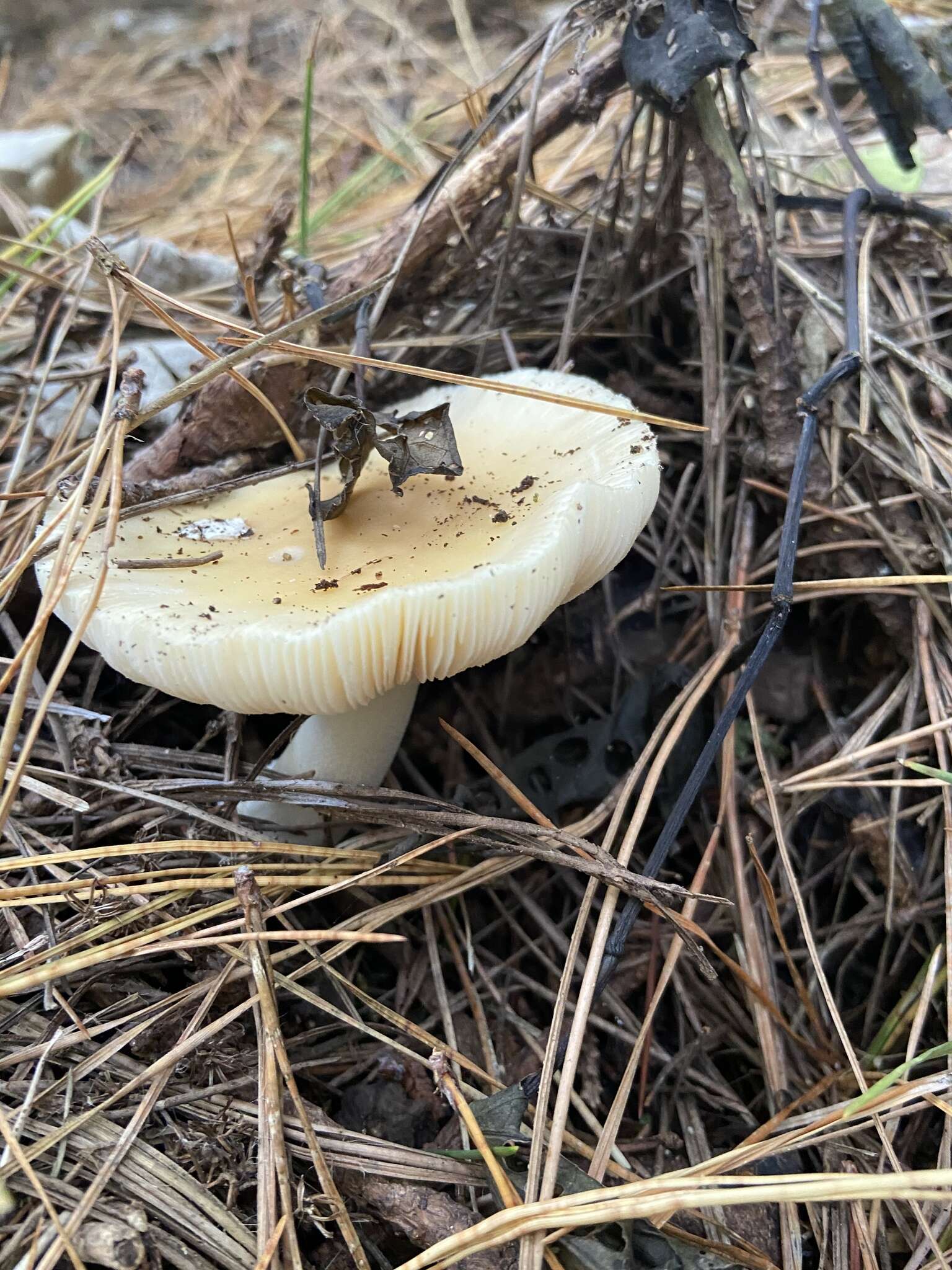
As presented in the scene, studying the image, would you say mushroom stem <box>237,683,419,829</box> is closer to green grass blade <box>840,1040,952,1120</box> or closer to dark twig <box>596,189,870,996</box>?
dark twig <box>596,189,870,996</box>

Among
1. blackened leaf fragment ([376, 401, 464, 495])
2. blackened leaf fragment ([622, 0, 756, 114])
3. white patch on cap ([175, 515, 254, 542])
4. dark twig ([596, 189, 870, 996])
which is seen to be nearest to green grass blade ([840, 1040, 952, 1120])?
dark twig ([596, 189, 870, 996])

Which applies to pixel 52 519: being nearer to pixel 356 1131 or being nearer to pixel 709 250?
pixel 356 1131

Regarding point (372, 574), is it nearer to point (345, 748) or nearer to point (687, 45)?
point (345, 748)

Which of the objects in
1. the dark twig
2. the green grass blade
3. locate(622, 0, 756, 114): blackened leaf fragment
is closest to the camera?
→ the green grass blade

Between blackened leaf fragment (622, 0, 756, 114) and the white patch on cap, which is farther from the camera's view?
the white patch on cap

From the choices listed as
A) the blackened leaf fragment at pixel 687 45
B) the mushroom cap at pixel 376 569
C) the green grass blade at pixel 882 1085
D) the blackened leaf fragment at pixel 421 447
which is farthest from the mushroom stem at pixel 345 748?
the blackened leaf fragment at pixel 687 45

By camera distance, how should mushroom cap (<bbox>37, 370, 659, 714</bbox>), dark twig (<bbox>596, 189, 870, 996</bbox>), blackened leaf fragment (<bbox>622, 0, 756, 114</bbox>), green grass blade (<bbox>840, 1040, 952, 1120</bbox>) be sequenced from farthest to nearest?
blackened leaf fragment (<bbox>622, 0, 756, 114</bbox>) < dark twig (<bbox>596, 189, 870, 996</bbox>) < mushroom cap (<bbox>37, 370, 659, 714</bbox>) < green grass blade (<bbox>840, 1040, 952, 1120</bbox>)

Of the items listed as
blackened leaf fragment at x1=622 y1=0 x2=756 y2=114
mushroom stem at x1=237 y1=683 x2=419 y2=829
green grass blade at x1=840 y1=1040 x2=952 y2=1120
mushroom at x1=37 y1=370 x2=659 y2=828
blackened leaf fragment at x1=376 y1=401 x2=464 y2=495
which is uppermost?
blackened leaf fragment at x1=622 y1=0 x2=756 y2=114
